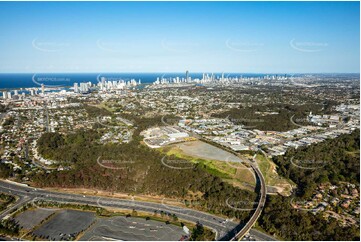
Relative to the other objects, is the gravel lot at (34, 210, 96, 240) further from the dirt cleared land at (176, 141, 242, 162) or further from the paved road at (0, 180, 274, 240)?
the dirt cleared land at (176, 141, 242, 162)

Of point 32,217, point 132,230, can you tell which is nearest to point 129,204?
point 132,230

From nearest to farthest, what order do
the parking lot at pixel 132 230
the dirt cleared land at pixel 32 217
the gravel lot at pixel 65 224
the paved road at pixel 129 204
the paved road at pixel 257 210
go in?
the paved road at pixel 257 210 → the parking lot at pixel 132 230 → the gravel lot at pixel 65 224 → the paved road at pixel 129 204 → the dirt cleared land at pixel 32 217

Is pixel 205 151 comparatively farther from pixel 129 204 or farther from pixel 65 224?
pixel 65 224

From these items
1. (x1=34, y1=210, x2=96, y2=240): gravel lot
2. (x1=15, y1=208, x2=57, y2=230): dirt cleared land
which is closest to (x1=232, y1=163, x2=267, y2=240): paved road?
(x1=34, y1=210, x2=96, y2=240): gravel lot

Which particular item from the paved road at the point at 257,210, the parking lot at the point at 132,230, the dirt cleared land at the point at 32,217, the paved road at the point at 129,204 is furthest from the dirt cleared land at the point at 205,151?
the dirt cleared land at the point at 32,217

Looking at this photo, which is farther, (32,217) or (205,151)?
(205,151)

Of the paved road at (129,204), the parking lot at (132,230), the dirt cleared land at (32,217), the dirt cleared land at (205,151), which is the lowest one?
the dirt cleared land at (32,217)

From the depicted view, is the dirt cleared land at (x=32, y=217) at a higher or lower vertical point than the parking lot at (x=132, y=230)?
lower

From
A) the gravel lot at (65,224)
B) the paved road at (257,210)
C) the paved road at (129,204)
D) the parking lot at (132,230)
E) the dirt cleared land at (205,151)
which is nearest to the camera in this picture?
the paved road at (257,210)

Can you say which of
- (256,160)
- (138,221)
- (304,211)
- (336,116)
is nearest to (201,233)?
(138,221)

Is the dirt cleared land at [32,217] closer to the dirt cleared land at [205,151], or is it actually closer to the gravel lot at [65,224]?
the gravel lot at [65,224]

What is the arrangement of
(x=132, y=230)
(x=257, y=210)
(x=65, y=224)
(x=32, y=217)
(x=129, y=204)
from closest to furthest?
1. (x=132, y=230)
2. (x=65, y=224)
3. (x=257, y=210)
4. (x=32, y=217)
5. (x=129, y=204)
